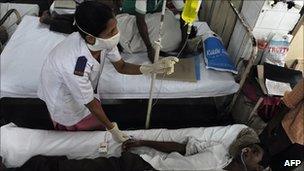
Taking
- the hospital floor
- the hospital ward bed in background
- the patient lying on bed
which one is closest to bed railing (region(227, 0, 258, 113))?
the hospital ward bed in background

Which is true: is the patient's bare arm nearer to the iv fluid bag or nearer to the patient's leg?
the patient's leg

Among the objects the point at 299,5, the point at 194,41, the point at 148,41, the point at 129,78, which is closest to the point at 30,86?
the point at 129,78

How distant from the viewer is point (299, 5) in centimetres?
234

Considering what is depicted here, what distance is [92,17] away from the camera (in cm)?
140

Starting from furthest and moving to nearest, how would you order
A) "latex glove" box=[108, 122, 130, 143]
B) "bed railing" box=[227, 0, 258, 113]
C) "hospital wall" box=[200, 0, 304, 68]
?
"hospital wall" box=[200, 0, 304, 68], "bed railing" box=[227, 0, 258, 113], "latex glove" box=[108, 122, 130, 143]

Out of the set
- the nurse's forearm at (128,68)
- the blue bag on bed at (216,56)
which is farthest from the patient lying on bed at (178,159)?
the blue bag on bed at (216,56)

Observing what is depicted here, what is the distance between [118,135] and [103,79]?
0.56 meters

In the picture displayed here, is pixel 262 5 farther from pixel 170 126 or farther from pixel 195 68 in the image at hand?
pixel 170 126

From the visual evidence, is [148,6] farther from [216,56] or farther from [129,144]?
[129,144]

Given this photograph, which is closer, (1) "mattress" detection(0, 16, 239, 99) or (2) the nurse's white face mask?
(2) the nurse's white face mask

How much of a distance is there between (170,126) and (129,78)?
646mm

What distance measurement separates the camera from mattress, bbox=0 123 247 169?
1.89m

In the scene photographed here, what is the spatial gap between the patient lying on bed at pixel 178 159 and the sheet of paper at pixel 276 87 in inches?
15.2

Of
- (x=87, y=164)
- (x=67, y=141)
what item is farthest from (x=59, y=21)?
(x=87, y=164)
